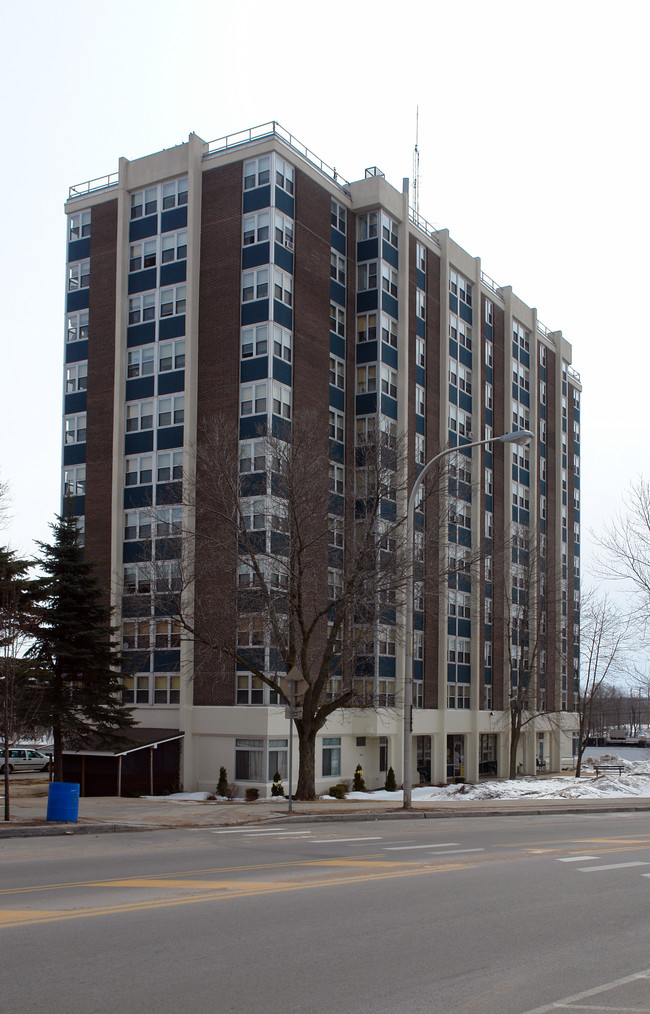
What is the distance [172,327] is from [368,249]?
11.1 meters

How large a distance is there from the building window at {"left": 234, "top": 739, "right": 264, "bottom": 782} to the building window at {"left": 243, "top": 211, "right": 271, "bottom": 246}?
20903 mm

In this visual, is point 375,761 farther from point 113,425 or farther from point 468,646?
point 113,425

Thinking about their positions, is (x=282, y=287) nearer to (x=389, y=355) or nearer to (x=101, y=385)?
(x=389, y=355)

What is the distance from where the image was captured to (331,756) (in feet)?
147

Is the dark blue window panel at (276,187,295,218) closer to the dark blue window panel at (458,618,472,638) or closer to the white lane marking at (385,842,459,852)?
the dark blue window panel at (458,618,472,638)

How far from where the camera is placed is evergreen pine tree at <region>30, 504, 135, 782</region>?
105 feet

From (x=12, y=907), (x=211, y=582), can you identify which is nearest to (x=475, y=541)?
(x=211, y=582)

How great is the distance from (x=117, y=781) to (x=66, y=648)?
862 centimetres

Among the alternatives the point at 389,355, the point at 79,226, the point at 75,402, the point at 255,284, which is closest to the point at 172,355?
the point at 255,284

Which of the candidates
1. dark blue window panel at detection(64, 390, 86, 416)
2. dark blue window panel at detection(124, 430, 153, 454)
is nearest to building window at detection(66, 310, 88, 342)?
dark blue window panel at detection(64, 390, 86, 416)

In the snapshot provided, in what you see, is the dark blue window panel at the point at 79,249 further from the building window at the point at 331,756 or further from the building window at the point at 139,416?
the building window at the point at 331,756

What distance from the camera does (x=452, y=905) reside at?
10.6 meters

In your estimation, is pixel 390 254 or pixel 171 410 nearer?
pixel 171 410

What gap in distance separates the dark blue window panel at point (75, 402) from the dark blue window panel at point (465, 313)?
22.0m
